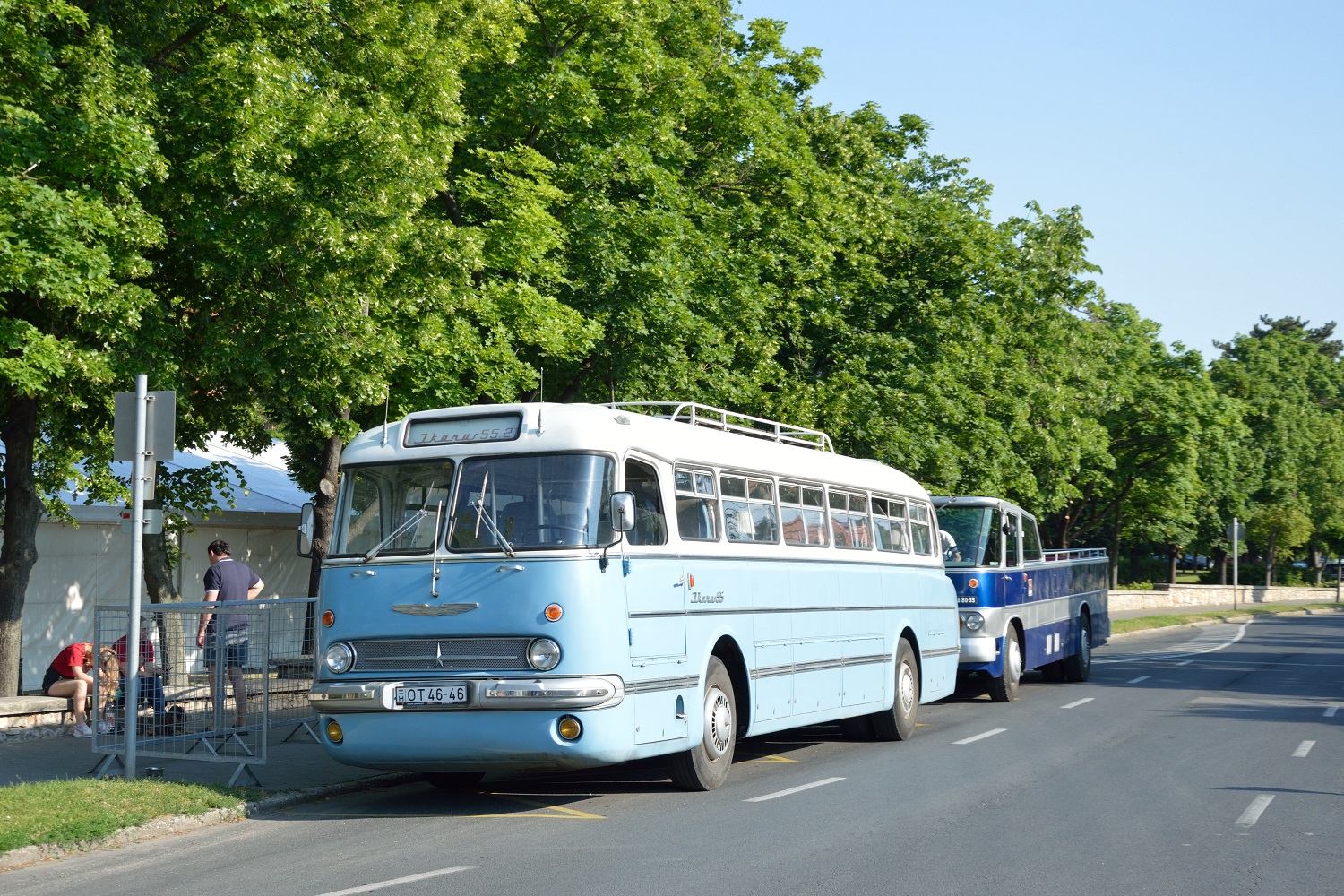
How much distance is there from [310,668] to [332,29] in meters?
9.75

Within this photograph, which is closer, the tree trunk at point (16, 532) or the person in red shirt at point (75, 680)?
the person in red shirt at point (75, 680)

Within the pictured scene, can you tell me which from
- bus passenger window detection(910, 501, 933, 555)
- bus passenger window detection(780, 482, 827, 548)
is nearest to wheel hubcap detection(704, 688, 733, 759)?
bus passenger window detection(780, 482, 827, 548)

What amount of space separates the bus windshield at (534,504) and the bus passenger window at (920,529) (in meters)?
7.91

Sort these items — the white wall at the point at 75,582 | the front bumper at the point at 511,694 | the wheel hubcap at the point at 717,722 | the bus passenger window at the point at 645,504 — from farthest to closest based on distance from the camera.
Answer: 1. the white wall at the point at 75,582
2. the wheel hubcap at the point at 717,722
3. the bus passenger window at the point at 645,504
4. the front bumper at the point at 511,694

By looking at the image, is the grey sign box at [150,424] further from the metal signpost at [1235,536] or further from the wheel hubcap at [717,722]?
the metal signpost at [1235,536]

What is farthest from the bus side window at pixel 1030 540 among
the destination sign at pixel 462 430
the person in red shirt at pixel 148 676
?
the person in red shirt at pixel 148 676

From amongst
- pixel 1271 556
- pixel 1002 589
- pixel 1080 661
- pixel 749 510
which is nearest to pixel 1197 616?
pixel 1271 556

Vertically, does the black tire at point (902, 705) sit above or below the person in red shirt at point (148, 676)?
below

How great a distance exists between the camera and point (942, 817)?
1034 centimetres

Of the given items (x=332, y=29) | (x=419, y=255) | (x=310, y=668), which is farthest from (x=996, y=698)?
(x=332, y=29)

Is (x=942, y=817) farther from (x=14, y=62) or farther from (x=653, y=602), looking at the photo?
(x=14, y=62)

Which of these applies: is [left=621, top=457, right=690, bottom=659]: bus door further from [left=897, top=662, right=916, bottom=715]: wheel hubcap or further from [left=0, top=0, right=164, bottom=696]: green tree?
[left=0, top=0, right=164, bottom=696]: green tree

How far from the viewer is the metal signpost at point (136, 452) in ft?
38.1

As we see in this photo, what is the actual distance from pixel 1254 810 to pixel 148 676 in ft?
29.9
